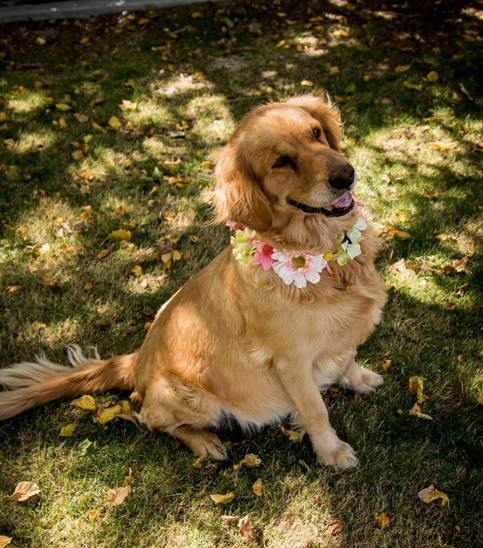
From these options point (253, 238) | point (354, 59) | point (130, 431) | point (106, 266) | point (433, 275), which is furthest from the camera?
point (354, 59)

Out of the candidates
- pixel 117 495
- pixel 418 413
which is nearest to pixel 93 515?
pixel 117 495

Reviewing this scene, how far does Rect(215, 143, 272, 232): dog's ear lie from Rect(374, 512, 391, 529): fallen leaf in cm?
158

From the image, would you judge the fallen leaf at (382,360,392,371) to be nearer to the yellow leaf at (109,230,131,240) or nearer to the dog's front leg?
the dog's front leg

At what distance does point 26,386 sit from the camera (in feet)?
10.4

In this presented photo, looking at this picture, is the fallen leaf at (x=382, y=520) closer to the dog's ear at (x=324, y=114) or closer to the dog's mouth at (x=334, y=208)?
the dog's mouth at (x=334, y=208)

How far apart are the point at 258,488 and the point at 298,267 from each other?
1.25 m

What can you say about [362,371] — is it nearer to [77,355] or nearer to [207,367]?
[207,367]

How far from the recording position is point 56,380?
3117 mm

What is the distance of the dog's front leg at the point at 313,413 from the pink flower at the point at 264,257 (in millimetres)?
515

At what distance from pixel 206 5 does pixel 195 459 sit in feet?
24.8

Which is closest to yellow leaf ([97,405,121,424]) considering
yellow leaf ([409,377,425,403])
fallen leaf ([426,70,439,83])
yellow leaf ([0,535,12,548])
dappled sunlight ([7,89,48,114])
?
yellow leaf ([0,535,12,548])

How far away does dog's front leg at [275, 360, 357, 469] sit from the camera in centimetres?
267

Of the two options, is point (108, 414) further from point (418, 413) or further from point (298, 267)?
point (418, 413)

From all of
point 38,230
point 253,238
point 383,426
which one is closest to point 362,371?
point 383,426
